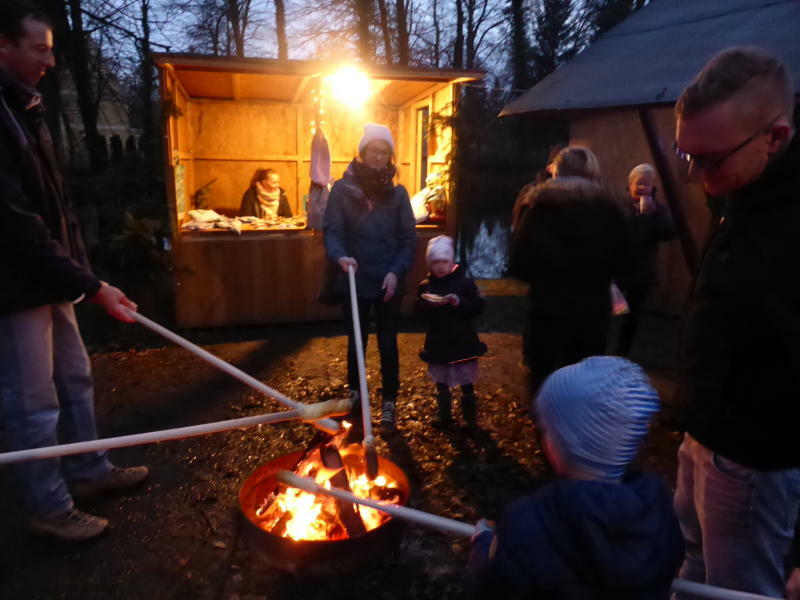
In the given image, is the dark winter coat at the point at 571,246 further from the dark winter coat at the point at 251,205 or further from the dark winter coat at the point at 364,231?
the dark winter coat at the point at 251,205

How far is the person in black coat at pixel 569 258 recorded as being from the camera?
129 inches

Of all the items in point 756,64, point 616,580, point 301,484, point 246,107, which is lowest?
point 301,484

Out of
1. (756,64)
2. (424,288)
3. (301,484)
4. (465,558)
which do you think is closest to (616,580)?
(301,484)

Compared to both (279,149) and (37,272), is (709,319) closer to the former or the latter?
(37,272)

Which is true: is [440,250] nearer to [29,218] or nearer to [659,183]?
[29,218]

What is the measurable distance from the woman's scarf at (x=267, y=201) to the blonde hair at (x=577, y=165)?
7.74m

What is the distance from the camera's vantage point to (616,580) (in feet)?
4.79

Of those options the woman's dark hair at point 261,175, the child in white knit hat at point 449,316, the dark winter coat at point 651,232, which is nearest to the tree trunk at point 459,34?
the woman's dark hair at point 261,175

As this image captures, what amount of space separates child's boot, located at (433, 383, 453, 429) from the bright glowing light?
461 centimetres

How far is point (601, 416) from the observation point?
1.60 metres

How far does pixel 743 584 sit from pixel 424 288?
311cm

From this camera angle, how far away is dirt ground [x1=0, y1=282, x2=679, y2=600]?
3115 millimetres

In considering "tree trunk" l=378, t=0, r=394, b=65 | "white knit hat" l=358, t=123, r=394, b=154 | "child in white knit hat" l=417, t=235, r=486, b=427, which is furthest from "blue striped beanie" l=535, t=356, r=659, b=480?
"tree trunk" l=378, t=0, r=394, b=65

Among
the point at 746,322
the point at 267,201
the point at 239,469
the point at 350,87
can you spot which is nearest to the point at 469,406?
the point at 239,469
